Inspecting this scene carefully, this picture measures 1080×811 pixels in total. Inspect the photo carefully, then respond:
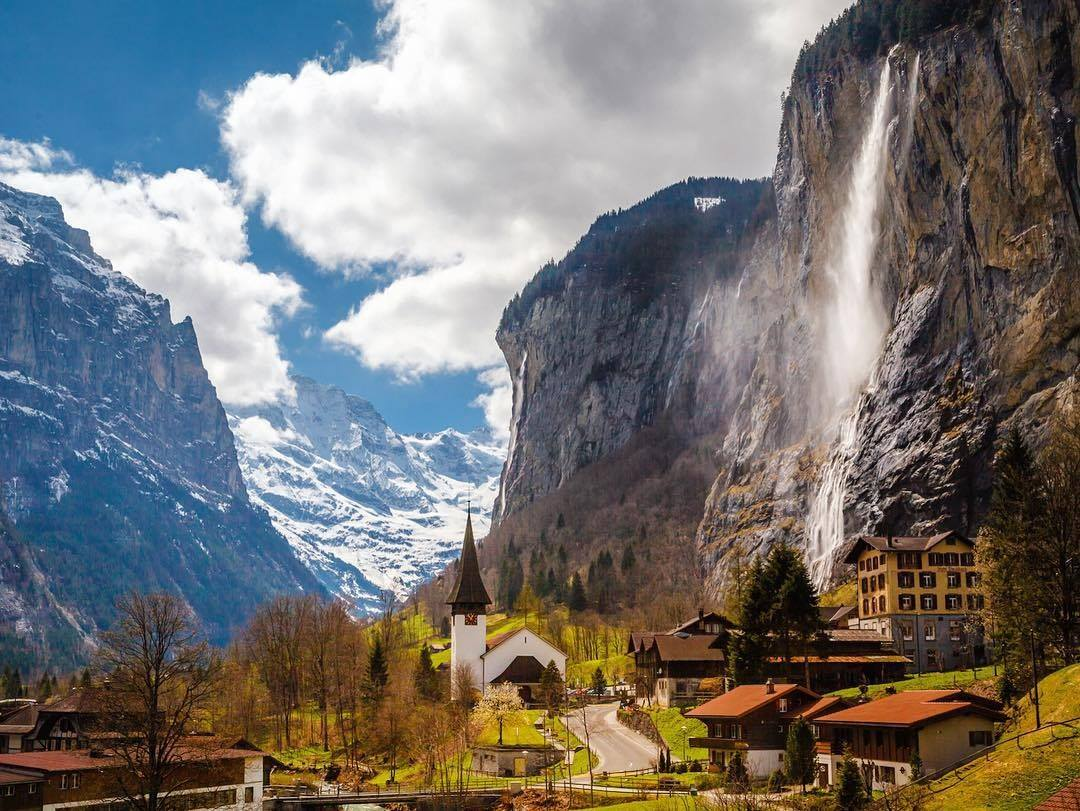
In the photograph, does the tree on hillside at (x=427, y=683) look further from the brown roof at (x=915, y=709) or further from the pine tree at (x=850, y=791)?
the pine tree at (x=850, y=791)

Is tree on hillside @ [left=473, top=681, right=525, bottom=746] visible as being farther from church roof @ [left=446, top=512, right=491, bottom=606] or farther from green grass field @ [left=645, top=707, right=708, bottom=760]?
church roof @ [left=446, top=512, right=491, bottom=606]

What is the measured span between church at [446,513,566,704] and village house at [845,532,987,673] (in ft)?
133

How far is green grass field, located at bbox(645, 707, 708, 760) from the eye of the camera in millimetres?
82500

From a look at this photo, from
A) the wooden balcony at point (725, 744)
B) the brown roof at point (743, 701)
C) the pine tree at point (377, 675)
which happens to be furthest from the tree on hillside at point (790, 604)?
the pine tree at point (377, 675)

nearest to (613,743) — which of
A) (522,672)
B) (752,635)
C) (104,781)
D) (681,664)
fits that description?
(681,664)

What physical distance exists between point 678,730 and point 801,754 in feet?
86.3

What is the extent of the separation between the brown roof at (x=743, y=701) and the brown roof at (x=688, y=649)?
24970mm

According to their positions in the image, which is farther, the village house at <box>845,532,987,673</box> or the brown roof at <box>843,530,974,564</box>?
the brown roof at <box>843,530,974,564</box>

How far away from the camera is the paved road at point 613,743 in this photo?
276 feet

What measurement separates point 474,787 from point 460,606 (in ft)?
180

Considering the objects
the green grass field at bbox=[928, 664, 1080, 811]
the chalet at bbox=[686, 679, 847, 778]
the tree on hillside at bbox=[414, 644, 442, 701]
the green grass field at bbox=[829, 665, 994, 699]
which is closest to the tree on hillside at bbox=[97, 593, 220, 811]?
the chalet at bbox=[686, 679, 847, 778]

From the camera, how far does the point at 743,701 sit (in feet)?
245

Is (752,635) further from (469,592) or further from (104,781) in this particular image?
(469,592)

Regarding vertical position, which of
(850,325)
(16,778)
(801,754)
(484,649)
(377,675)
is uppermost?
(850,325)
